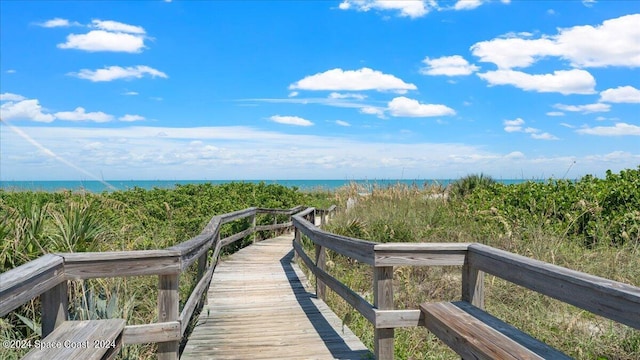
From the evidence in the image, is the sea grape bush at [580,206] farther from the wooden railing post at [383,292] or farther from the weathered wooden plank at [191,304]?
the weathered wooden plank at [191,304]

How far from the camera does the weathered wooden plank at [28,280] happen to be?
2.63 m

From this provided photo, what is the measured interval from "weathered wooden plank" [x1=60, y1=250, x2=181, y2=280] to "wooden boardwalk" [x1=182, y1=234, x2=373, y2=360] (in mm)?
1249

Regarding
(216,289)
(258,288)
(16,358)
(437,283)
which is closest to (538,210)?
(437,283)

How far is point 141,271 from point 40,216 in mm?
2618

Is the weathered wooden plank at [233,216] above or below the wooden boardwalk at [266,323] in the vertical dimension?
above

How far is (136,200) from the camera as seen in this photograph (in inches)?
545

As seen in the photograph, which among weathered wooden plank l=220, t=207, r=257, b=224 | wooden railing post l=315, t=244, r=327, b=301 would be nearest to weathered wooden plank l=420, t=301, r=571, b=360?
wooden railing post l=315, t=244, r=327, b=301

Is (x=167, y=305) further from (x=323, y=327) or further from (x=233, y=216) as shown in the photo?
(x=233, y=216)

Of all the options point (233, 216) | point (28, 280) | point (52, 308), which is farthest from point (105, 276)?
point (233, 216)

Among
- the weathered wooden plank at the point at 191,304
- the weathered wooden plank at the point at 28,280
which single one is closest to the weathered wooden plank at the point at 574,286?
the weathered wooden plank at the point at 191,304

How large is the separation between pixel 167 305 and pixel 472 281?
102 inches

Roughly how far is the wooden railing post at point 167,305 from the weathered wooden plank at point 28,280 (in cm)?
101

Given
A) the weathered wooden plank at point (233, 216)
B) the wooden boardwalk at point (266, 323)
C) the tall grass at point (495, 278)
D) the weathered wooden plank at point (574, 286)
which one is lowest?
the wooden boardwalk at point (266, 323)

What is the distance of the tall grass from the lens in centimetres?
527
